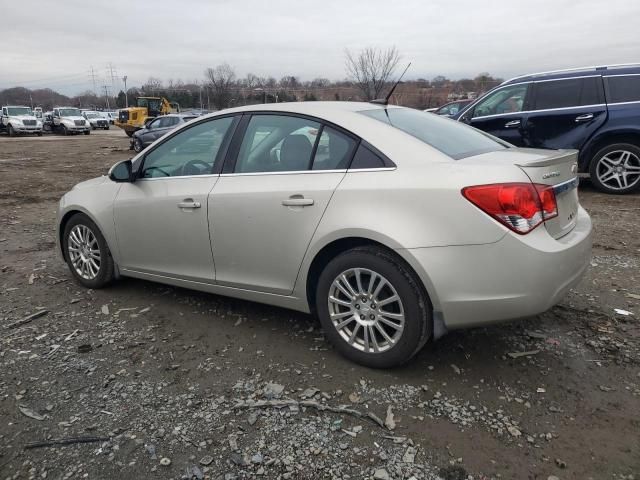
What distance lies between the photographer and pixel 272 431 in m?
2.59

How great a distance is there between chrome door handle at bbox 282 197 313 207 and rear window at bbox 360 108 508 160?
72cm

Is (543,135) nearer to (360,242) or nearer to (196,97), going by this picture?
(360,242)

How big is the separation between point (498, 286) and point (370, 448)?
1053 mm

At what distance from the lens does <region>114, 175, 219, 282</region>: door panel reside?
3715 mm

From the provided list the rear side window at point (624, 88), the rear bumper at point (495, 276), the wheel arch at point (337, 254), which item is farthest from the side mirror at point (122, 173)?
the rear side window at point (624, 88)

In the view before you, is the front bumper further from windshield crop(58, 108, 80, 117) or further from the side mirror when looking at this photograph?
the side mirror

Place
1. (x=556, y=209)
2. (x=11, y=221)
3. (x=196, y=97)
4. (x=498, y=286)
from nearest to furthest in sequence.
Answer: (x=498, y=286) → (x=556, y=209) → (x=11, y=221) → (x=196, y=97)

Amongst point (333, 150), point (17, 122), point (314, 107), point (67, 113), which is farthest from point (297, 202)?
point (67, 113)

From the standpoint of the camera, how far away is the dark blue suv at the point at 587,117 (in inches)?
307

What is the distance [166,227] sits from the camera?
3896 millimetres

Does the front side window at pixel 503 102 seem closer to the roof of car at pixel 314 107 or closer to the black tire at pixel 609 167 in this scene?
the black tire at pixel 609 167

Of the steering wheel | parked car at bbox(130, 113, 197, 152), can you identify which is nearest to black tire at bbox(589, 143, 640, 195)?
the steering wheel

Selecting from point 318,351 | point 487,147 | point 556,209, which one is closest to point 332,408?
point 318,351

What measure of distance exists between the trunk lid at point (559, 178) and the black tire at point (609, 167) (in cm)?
547
